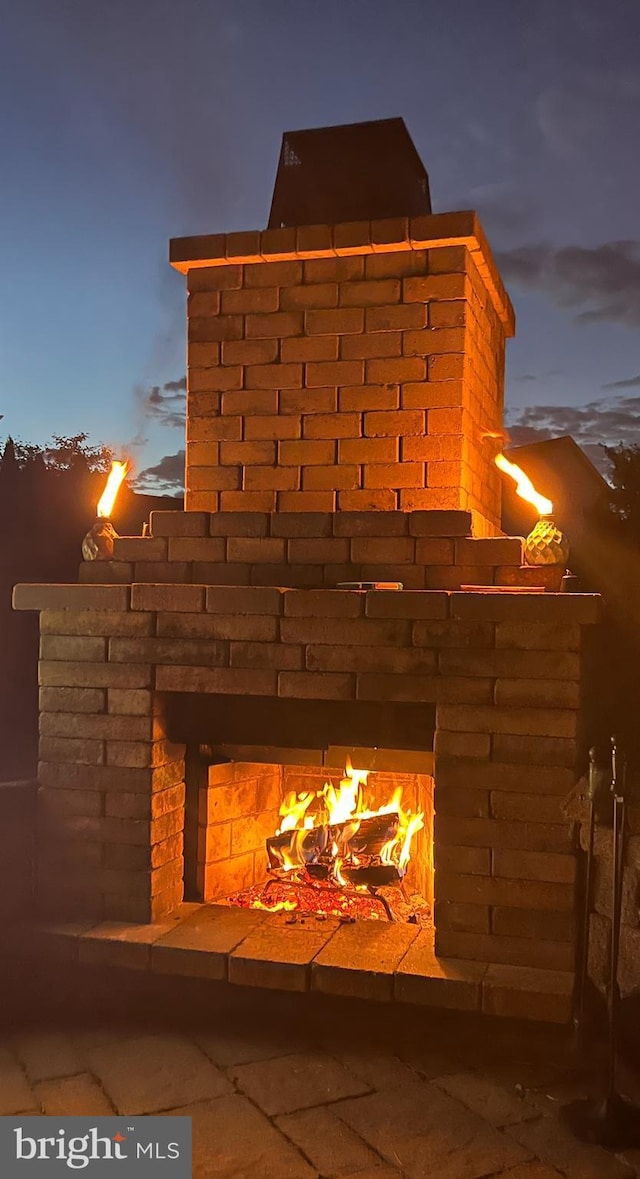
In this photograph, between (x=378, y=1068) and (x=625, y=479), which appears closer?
(x=378, y=1068)

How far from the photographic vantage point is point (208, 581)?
4785 millimetres

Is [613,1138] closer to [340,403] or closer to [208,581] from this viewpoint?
[208,581]

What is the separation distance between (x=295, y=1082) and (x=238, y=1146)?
506 millimetres

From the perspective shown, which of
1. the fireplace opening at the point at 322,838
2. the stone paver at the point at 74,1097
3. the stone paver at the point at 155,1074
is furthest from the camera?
the fireplace opening at the point at 322,838

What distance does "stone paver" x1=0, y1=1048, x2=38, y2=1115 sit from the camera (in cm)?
346

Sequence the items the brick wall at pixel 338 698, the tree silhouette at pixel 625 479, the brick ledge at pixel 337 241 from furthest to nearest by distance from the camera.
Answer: the tree silhouette at pixel 625 479 → the brick ledge at pixel 337 241 → the brick wall at pixel 338 698

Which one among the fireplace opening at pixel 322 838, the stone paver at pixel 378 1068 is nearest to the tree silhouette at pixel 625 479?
the fireplace opening at pixel 322 838

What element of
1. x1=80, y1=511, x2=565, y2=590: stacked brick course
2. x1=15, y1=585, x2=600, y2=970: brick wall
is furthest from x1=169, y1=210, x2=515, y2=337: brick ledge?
x1=15, y1=585, x2=600, y2=970: brick wall

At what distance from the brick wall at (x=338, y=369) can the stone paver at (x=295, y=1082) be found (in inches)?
108

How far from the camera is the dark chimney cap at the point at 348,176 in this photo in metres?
4.96

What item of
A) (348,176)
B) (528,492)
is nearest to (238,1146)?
(528,492)

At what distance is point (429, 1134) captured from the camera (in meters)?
3.36

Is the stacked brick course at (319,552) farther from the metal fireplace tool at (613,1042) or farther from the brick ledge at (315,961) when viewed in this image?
the brick ledge at (315,961)

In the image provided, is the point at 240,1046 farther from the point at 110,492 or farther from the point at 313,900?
the point at 110,492
